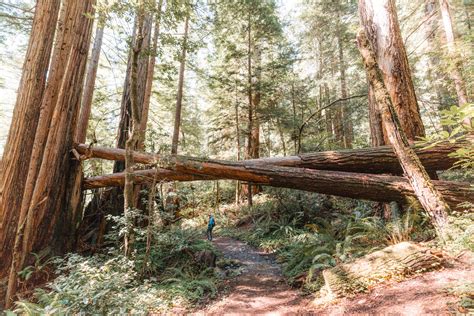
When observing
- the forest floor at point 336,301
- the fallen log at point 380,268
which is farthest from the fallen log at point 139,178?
the fallen log at point 380,268

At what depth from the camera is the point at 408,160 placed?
413 cm

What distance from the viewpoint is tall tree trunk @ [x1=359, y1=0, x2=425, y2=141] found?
5812 millimetres

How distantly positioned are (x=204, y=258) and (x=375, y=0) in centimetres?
770

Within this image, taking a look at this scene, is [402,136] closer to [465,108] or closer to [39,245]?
[465,108]

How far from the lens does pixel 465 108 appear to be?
194 centimetres

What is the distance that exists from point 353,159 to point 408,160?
2327 millimetres

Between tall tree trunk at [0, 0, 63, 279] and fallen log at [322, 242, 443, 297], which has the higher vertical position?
tall tree trunk at [0, 0, 63, 279]

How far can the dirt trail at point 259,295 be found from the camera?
171 inches

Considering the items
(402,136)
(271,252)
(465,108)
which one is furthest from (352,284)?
(271,252)

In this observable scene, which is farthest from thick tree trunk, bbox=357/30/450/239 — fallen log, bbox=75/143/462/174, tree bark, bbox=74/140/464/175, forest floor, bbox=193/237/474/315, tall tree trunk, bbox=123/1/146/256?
tall tree trunk, bbox=123/1/146/256

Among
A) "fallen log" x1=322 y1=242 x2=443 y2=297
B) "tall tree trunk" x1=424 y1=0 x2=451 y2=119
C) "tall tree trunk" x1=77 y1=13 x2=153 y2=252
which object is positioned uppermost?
"tall tree trunk" x1=424 y1=0 x2=451 y2=119

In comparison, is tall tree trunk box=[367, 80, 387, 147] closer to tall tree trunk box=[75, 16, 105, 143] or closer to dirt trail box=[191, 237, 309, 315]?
dirt trail box=[191, 237, 309, 315]

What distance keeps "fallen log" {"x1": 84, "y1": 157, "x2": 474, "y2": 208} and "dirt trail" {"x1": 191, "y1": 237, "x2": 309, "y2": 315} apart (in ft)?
7.61

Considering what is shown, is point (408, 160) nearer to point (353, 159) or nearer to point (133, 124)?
point (353, 159)
